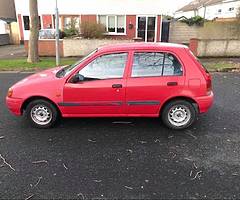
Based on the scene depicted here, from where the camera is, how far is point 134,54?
16.5 feet

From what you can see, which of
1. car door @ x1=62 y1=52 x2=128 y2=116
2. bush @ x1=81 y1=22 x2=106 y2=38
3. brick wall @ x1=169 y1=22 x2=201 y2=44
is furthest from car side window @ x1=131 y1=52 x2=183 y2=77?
brick wall @ x1=169 y1=22 x2=201 y2=44

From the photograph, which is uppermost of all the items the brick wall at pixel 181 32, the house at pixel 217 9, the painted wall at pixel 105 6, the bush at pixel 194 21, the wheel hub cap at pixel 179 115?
the house at pixel 217 9

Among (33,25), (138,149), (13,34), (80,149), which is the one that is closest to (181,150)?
(138,149)

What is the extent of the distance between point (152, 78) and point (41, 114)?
90.1 inches

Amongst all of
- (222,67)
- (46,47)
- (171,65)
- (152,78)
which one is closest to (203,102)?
(171,65)

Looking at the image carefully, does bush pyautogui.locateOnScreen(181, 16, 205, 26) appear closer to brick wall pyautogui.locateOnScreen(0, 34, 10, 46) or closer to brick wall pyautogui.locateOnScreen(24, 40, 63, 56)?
brick wall pyautogui.locateOnScreen(24, 40, 63, 56)

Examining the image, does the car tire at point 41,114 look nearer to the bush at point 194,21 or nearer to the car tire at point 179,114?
the car tire at point 179,114

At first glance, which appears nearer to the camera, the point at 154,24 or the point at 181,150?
the point at 181,150

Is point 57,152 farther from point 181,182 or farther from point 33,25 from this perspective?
point 33,25

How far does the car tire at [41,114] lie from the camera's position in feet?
16.9

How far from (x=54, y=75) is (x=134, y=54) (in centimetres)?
167

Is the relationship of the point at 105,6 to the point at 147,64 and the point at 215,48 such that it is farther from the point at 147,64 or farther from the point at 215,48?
the point at 147,64

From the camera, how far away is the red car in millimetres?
4992

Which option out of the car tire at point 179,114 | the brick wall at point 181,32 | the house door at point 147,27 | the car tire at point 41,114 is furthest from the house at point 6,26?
the car tire at point 179,114
